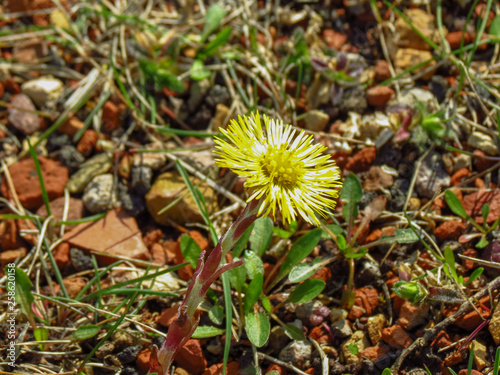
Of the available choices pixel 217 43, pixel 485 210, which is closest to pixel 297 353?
pixel 485 210

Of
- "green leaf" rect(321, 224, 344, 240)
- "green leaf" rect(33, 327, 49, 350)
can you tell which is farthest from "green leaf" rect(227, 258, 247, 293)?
"green leaf" rect(33, 327, 49, 350)

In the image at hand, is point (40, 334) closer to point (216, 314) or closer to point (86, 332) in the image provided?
point (86, 332)

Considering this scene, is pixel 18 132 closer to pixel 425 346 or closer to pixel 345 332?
pixel 345 332

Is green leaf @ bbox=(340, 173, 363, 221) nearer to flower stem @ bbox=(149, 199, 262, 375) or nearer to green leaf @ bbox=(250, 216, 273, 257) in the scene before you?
green leaf @ bbox=(250, 216, 273, 257)

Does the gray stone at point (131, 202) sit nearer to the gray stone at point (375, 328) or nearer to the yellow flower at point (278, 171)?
the yellow flower at point (278, 171)

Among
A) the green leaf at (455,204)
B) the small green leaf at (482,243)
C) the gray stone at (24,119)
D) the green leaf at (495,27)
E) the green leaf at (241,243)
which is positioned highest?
the green leaf at (495,27)

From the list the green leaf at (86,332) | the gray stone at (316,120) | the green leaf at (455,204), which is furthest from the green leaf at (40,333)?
the green leaf at (455,204)
